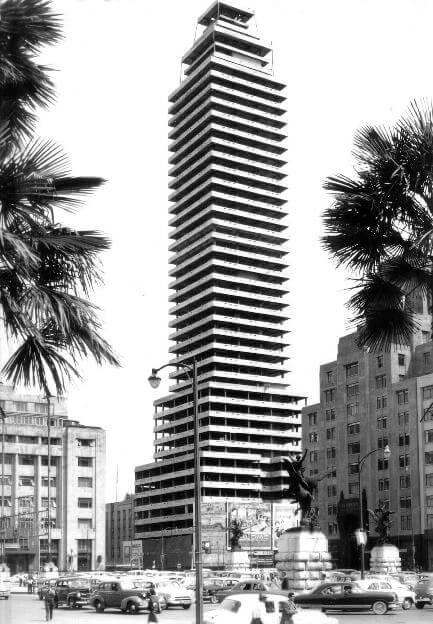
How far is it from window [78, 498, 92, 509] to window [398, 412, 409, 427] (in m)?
40.0

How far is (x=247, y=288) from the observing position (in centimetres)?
18175

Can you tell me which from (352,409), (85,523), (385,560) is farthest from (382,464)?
(385,560)

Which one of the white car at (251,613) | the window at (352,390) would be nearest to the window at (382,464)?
the window at (352,390)

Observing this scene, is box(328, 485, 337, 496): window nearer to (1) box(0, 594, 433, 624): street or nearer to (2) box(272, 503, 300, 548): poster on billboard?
(2) box(272, 503, 300, 548): poster on billboard

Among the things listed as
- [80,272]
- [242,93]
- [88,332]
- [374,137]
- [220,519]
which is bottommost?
[220,519]

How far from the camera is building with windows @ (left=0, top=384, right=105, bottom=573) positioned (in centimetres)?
12250

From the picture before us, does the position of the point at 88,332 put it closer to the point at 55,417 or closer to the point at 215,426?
the point at 55,417

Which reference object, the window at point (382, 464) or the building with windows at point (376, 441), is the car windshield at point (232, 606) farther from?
the window at point (382, 464)

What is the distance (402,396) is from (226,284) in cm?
6629

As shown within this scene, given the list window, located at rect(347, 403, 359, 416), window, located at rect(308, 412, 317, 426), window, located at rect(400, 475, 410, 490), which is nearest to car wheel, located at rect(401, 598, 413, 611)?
window, located at rect(400, 475, 410, 490)

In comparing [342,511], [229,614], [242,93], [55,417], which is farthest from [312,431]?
[229,614]

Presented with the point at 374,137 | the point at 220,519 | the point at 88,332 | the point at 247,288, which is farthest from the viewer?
the point at 247,288

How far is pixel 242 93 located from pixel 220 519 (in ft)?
264

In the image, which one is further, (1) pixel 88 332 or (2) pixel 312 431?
(2) pixel 312 431
